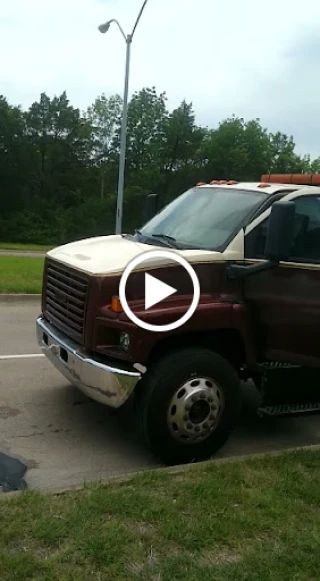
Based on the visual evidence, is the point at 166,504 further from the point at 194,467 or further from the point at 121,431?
the point at 121,431

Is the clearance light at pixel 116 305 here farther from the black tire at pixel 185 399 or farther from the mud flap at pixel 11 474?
the mud flap at pixel 11 474

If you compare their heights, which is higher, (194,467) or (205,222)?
(205,222)

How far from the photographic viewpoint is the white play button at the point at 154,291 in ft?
15.3

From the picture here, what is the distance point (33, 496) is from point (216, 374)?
5.27 feet

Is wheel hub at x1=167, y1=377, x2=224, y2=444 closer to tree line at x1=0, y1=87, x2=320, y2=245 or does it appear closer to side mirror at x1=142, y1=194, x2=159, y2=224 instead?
side mirror at x1=142, y1=194, x2=159, y2=224

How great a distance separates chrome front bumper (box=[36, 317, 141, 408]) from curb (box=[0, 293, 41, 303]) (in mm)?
7532

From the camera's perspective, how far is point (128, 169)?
6334 cm

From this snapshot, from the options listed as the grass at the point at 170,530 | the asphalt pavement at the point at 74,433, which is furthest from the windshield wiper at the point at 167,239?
the grass at the point at 170,530

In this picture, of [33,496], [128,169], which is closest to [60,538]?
[33,496]

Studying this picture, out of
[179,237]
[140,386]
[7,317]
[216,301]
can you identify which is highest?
[179,237]

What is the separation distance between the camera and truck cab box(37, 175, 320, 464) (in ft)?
15.4

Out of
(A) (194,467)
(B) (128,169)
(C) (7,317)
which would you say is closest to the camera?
(A) (194,467)

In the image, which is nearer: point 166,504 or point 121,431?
point 166,504

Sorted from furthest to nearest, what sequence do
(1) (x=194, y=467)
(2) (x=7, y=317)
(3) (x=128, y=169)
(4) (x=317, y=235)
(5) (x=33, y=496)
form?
(3) (x=128, y=169) → (2) (x=7, y=317) → (4) (x=317, y=235) → (1) (x=194, y=467) → (5) (x=33, y=496)
